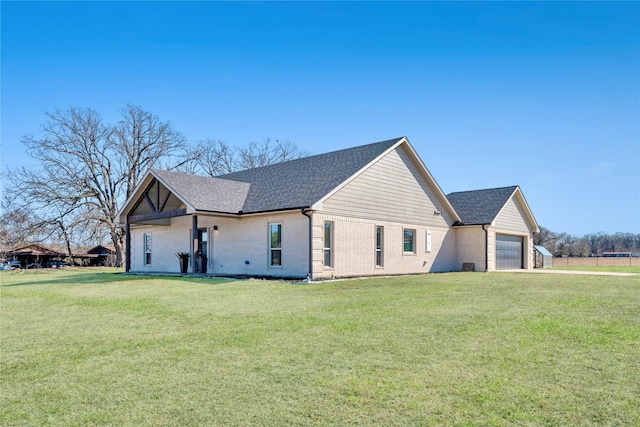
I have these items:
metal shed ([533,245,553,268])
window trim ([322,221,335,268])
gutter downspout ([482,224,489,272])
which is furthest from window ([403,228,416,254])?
metal shed ([533,245,553,268])

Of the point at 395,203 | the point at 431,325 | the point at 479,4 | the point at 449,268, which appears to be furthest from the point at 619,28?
the point at 431,325

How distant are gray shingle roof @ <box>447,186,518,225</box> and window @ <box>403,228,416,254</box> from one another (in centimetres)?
424

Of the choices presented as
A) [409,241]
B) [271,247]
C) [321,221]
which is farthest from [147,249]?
[409,241]

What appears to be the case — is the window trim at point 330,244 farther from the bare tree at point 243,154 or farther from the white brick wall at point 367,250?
the bare tree at point 243,154

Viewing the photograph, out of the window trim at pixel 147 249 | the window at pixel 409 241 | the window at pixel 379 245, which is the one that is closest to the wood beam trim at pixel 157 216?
the window trim at pixel 147 249

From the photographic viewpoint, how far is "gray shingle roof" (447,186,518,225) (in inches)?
944

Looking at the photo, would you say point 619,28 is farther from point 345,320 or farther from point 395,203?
point 345,320

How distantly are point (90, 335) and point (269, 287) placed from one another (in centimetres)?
682

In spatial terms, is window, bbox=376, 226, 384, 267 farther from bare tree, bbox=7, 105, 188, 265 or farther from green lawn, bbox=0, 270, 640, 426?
bare tree, bbox=7, 105, 188, 265

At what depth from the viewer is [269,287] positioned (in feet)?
44.5

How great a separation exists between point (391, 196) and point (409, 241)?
269cm

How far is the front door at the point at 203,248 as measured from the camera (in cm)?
2050

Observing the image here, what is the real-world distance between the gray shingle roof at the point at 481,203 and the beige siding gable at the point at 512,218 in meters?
0.41

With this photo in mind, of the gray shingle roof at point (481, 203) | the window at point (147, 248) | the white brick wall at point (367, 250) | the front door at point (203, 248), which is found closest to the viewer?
the white brick wall at point (367, 250)
